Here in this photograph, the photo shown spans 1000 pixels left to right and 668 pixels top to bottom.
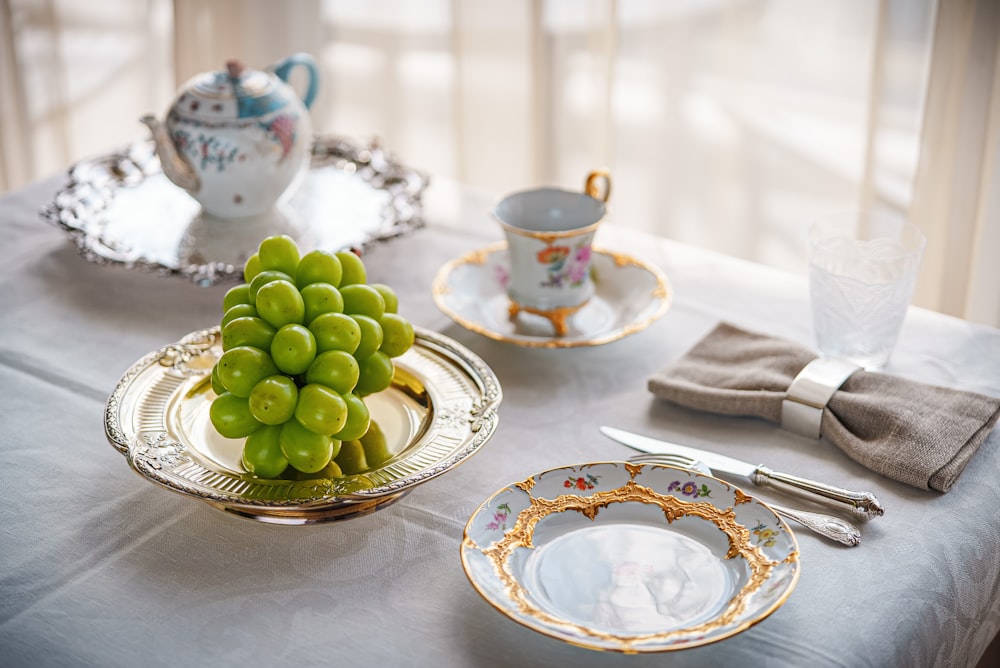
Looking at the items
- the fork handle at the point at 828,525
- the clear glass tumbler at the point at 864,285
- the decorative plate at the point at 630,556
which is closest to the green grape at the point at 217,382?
the decorative plate at the point at 630,556

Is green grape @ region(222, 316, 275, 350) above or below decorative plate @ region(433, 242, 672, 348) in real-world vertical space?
above

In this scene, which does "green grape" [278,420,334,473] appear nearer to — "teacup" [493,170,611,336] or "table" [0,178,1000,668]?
"table" [0,178,1000,668]

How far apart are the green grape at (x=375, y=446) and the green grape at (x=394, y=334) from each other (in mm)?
70

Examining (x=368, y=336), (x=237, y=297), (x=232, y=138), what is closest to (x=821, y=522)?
(x=368, y=336)

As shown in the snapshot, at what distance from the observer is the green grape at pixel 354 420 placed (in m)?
0.83

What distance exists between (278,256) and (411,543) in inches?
10.2

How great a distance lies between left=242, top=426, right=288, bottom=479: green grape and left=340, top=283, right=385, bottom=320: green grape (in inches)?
4.7

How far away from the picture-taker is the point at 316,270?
86cm

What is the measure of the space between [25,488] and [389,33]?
5.73 ft

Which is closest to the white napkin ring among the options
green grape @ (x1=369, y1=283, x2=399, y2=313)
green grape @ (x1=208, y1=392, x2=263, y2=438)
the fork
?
the fork

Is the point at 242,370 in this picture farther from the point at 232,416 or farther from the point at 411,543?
the point at 411,543

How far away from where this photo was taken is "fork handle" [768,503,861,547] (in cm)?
79

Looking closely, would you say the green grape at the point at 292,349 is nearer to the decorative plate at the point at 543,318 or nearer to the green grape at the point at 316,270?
the green grape at the point at 316,270

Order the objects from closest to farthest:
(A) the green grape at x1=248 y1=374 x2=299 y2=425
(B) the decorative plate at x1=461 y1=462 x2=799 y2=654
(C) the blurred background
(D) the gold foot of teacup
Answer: (B) the decorative plate at x1=461 y1=462 x2=799 y2=654
(A) the green grape at x1=248 y1=374 x2=299 y2=425
(D) the gold foot of teacup
(C) the blurred background
